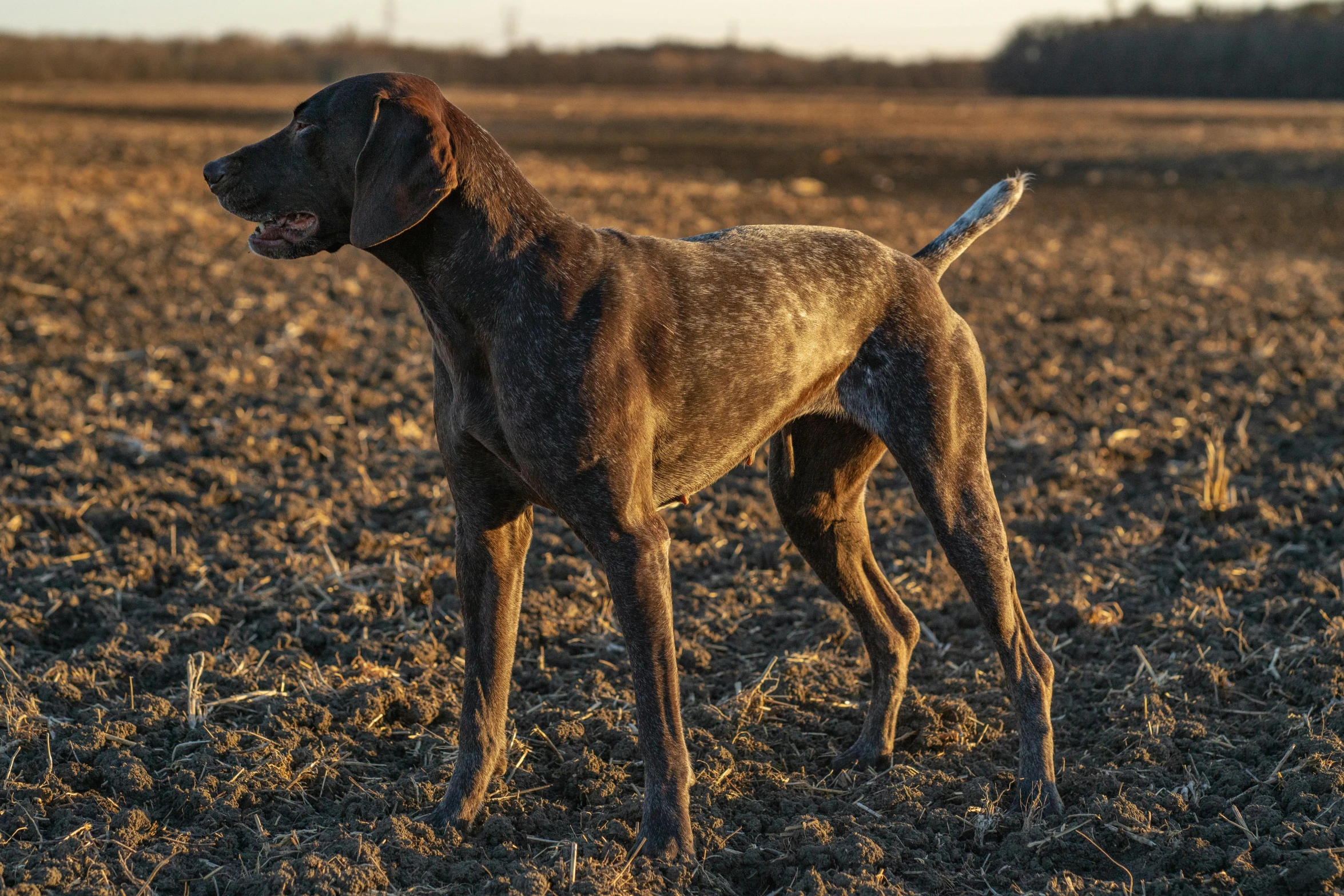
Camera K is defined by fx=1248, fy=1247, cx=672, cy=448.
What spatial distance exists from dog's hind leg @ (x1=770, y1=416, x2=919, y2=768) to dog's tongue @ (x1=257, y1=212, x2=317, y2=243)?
1.93 metres

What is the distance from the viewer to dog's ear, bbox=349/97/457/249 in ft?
12.1

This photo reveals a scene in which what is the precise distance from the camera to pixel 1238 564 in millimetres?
6441

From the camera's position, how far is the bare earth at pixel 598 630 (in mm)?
4152

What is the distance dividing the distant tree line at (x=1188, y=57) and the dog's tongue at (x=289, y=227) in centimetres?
6787

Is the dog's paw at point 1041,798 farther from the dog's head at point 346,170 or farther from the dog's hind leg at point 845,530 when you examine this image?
the dog's head at point 346,170

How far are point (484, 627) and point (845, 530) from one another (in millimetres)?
1470

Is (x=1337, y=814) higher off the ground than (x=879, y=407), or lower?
lower

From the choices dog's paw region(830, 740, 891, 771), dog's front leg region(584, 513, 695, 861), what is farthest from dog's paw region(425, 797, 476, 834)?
dog's paw region(830, 740, 891, 771)

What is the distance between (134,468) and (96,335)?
11.0ft

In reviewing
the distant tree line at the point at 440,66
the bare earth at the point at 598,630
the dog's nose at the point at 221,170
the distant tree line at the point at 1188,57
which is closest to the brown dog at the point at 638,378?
the dog's nose at the point at 221,170

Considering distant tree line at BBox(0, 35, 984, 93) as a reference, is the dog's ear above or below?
below

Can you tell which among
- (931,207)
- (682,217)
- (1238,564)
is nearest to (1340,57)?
(931,207)

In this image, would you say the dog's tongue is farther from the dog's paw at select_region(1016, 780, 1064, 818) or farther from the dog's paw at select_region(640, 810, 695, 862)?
the dog's paw at select_region(1016, 780, 1064, 818)

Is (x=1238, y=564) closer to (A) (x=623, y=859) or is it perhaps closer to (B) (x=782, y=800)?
(B) (x=782, y=800)
